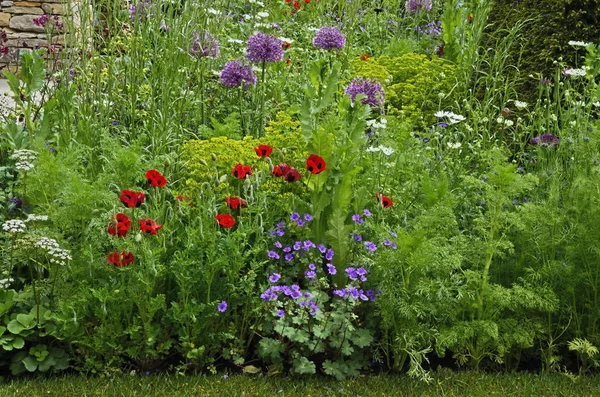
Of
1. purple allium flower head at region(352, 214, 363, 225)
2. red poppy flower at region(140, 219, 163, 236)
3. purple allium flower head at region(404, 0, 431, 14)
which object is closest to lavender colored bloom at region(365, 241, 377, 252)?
purple allium flower head at region(352, 214, 363, 225)

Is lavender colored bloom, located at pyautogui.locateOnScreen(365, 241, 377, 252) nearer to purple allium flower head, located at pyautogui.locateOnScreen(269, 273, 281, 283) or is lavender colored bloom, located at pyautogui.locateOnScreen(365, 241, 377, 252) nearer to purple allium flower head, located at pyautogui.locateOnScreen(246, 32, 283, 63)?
purple allium flower head, located at pyautogui.locateOnScreen(269, 273, 281, 283)

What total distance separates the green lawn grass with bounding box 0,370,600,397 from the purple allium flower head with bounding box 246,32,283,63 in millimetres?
2184

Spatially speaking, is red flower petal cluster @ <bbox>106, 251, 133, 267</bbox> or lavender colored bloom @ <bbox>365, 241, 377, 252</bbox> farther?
lavender colored bloom @ <bbox>365, 241, 377, 252</bbox>

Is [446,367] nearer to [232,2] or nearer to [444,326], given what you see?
[444,326]

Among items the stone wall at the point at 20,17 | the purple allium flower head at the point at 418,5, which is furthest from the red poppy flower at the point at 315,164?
the stone wall at the point at 20,17

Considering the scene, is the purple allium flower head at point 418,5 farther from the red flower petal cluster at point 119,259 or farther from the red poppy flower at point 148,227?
the red flower petal cluster at point 119,259

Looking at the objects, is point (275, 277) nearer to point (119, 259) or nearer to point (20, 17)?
point (119, 259)

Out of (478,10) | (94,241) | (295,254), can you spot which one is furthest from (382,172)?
(478,10)

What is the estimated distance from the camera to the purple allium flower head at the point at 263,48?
4.66 m

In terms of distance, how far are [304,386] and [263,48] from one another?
226cm

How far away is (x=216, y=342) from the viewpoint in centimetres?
344

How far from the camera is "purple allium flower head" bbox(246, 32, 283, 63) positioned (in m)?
4.66

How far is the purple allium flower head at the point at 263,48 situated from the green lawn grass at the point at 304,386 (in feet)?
7.17

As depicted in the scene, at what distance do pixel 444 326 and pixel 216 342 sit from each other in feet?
3.47
